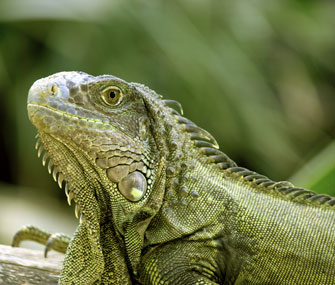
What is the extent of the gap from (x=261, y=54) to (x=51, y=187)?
13.7 feet

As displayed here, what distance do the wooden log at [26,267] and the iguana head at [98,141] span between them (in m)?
0.72

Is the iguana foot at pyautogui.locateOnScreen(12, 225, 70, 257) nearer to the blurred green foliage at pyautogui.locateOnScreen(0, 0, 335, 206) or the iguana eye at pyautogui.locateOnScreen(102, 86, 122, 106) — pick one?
the iguana eye at pyautogui.locateOnScreen(102, 86, 122, 106)

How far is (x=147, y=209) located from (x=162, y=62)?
211 inches

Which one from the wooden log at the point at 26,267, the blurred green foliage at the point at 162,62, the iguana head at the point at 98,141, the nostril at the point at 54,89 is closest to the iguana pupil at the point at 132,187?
the iguana head at the point at 98,141

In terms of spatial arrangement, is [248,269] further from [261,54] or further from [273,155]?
[261,54]

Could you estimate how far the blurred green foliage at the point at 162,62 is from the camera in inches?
303

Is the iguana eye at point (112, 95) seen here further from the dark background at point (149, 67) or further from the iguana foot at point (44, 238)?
the dark background at point (149, 67)

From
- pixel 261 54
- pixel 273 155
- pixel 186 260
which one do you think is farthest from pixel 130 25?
pixel 186 260

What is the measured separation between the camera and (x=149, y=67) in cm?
782

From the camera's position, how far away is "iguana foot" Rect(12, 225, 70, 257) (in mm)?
3598

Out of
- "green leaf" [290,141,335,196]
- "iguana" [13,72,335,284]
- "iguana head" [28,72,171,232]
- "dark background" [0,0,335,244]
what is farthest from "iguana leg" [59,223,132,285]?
"dark background" [0,0,335,244]

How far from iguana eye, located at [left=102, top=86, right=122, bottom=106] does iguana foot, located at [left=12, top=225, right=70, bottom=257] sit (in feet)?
4.26

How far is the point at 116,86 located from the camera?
9.25 ft

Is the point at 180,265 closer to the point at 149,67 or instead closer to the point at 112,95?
the point at 112,95
